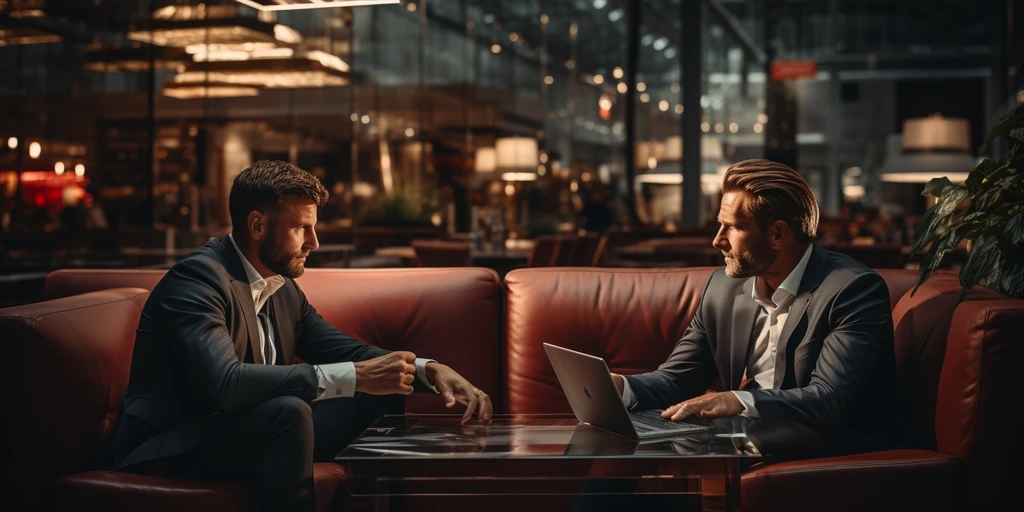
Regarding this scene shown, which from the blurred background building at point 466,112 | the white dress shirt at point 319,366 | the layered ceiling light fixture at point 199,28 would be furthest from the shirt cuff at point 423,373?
the layered ceiling light fixture at point 199,28

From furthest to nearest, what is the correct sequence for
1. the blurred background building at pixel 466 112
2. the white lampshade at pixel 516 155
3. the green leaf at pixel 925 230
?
the white lampshade at pixel 516 155, the blurred background building at pixel 466 112, the green leaf at pixel 925 230

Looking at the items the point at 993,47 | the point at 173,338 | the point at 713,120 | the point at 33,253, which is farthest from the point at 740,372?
the point at 993,47

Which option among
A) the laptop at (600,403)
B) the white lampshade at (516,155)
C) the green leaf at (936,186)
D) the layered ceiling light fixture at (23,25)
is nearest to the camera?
the laptop at (600,403)

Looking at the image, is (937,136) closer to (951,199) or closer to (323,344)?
(951,199)

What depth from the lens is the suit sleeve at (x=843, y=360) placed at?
2.41 metres

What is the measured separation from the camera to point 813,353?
2.57 m

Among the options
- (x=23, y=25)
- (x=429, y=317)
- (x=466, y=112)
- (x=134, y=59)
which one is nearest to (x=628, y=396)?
(x=429, y=317)

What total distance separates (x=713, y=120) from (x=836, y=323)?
63.7 ft

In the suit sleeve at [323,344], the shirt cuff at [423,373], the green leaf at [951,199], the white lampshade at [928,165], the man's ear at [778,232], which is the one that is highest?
the white lampshade at [928,165]

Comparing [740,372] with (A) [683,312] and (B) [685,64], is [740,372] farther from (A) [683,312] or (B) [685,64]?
(B) [685,64]

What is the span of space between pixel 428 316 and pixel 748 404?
4.19 feet

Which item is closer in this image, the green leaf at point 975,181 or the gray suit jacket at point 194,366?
the gray suit jacket at point 194,366

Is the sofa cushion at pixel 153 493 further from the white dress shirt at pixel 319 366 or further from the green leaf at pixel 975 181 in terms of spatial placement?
the green leaf at pixel 975 181

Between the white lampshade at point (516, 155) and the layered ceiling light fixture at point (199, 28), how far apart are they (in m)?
5.03
